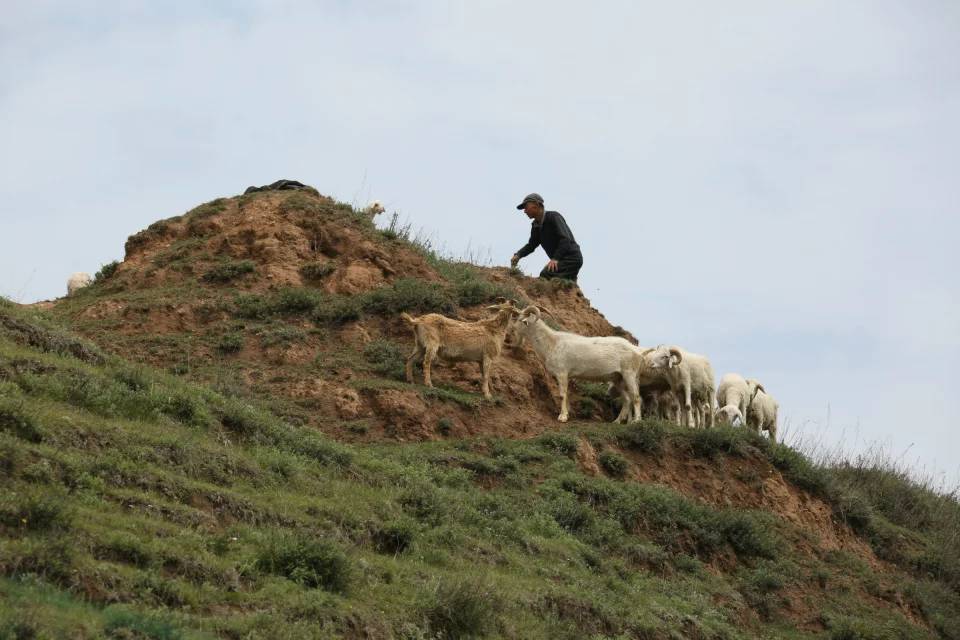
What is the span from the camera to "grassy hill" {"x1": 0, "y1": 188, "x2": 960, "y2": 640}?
34.6 ft

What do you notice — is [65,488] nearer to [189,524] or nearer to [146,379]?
[189,524]

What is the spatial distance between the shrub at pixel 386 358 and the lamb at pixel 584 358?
2.19 m

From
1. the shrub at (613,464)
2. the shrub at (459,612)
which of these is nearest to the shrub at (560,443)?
the shrub at (613,464)

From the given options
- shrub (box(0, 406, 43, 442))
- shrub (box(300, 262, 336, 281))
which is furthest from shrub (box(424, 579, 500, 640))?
shrub (box(300, 262, 336, 281))

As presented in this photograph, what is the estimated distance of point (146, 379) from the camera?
49.2 ft

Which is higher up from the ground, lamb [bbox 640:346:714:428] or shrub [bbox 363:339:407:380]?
lamb [bbox 640:346:714:428]

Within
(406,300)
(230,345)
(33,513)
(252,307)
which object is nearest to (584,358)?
(406,300)

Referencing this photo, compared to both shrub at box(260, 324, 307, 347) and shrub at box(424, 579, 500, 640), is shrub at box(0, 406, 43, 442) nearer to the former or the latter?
shrub at box(424, 579, 500, 640)

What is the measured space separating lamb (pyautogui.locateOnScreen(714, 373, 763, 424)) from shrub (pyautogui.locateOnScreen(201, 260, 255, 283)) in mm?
9174

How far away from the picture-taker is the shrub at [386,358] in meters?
20.1

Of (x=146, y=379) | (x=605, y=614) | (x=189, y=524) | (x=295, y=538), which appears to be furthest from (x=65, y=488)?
(x=605, y=614)

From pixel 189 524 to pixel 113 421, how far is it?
2406 millimetres

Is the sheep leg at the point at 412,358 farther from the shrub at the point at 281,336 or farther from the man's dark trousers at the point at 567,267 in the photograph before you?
the man's dark trousers at the point at 567,267

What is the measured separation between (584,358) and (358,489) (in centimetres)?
723
